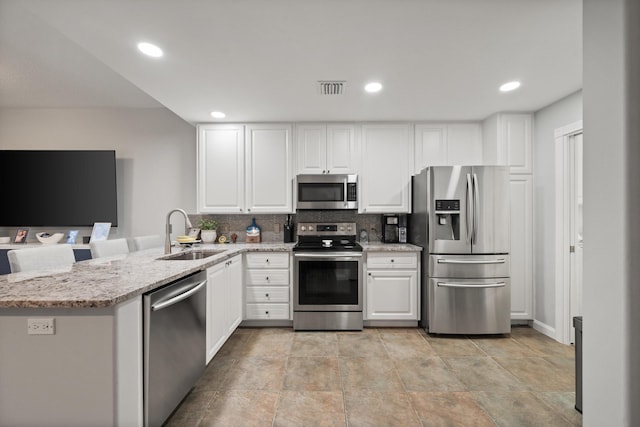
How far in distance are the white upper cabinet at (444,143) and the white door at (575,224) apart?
94 cm

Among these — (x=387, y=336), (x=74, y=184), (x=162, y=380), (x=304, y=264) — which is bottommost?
(x=387, y=336)

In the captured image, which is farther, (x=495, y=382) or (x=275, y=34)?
(x=495, y=382)

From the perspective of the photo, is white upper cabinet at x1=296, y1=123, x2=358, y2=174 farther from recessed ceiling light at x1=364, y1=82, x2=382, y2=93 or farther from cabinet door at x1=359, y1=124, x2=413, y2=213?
recessed ceiling light at x1=364, y1=82, x2=382, y2=93

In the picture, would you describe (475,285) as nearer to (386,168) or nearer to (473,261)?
(473,261)

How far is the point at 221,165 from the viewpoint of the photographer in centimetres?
369

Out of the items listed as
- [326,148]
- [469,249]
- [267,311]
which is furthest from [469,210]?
[267,311]

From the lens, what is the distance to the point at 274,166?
12.1 ft

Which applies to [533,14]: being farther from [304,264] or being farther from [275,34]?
[304,264]

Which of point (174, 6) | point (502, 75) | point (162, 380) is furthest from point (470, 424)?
point (174, 6)

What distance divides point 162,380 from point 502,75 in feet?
10.8

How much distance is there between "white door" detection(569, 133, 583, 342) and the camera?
293cm

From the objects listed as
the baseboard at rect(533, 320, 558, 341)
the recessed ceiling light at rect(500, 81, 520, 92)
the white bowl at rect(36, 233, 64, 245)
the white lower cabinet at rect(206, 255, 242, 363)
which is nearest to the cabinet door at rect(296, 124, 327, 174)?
the white lower cabinet at rect(206, 255, 242, 363)

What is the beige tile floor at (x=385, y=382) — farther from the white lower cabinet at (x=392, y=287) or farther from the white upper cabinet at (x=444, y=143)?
the white upper cabinet at (x=444, y=143)

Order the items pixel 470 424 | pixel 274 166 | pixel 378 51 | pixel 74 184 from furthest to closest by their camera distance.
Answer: pixel 74 184
pixel 274 166
pixel 378 51
pixel 470 424
